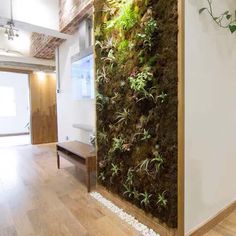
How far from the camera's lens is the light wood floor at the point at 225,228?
1860 millimetres

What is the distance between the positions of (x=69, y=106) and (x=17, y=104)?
5.37 m

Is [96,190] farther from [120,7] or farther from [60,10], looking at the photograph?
[60,10]

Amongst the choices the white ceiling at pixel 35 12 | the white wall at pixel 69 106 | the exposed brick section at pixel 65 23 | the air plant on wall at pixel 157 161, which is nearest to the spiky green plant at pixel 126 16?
the exposed brick section at pixel 65 23

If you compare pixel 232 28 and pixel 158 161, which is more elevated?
pixel 232 28

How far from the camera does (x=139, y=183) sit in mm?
2031

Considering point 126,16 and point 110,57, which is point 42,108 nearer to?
point 110,57

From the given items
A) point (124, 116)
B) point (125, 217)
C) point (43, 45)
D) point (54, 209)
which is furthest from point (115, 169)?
point (43, 45)

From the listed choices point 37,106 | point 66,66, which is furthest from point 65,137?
point 37,106

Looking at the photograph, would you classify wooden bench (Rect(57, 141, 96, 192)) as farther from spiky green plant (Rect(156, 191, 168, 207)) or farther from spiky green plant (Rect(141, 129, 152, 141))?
spiky green plant (Rect(156, 191, 168, 207))

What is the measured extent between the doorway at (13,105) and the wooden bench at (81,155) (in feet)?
18.8

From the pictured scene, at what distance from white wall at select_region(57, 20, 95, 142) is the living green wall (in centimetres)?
119

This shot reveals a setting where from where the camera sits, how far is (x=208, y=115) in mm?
1822

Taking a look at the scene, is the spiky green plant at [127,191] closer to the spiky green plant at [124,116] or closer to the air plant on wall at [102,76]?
the spiky green plant at [124,116]

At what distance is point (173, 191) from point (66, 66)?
12.2 feet
